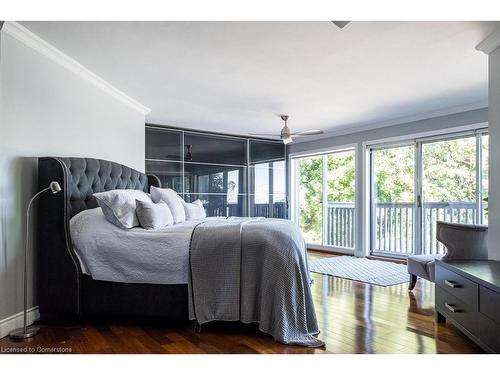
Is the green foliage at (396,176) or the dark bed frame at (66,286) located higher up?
the green foliage at (396,176)

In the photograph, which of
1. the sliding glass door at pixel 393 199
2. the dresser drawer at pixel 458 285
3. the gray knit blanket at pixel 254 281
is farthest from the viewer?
the sliding glass door at pixel 393 199

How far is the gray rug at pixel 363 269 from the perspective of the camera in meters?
4.16

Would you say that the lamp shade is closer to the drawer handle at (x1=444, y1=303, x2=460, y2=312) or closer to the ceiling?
the ceiling

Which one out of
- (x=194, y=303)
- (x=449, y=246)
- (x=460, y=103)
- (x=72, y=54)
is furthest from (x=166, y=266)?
(x=460, y=103)

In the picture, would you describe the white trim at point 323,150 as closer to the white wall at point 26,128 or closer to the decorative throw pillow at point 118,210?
the white wall at point 26,128

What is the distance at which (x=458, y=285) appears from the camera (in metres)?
2.38

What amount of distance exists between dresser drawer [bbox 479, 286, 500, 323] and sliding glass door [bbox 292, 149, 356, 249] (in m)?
4.20

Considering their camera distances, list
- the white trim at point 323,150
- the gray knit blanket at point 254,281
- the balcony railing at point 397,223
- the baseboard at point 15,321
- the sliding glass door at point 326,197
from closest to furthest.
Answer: the gray knit blanket at point 254,281
the baseboard at point 15,321
the balcony railing at point 397,223
the white trim at point 323,150
the sliding glass door at point 326,197

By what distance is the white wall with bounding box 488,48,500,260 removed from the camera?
2613mm

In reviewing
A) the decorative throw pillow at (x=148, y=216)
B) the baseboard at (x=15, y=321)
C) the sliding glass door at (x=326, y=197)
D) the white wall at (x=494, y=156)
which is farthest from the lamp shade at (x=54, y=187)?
the sliding glass door at (x=326, y=197)

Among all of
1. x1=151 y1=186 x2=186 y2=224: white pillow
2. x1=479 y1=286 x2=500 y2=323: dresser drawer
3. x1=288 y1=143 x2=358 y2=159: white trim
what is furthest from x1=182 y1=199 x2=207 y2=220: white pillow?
x1=288 y1=143 x2=358 y2=159: white trim

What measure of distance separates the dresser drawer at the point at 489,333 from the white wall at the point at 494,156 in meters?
0.78

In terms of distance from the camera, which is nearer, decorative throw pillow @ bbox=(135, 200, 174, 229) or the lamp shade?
the lamp shade

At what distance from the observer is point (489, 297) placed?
1.97 metres
